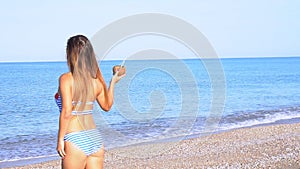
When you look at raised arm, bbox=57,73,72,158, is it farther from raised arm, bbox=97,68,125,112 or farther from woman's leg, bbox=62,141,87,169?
raised arm, bbox=97,68,125,112

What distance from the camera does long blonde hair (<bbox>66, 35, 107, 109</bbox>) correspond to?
421cm

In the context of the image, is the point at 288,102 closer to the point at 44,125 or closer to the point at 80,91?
the point at 44,125

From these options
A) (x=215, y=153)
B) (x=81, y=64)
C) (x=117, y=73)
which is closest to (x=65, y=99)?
(x=81, y=64)

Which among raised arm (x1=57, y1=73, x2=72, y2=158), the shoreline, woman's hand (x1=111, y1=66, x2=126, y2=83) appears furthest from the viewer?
the shoreline

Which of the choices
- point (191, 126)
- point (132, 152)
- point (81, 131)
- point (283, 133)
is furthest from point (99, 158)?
point (191, 126)

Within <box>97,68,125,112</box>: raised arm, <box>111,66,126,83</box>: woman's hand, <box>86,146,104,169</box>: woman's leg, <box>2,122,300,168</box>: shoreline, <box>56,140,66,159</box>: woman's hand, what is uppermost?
<box>111,66,126,83</box>: woman's hand

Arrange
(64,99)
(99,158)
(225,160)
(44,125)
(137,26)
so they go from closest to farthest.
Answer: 1. (64,99)
2. (99,158)
3. (137,26)
4. (225,160)
5. (44,125)

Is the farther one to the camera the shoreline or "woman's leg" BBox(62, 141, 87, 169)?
the shoreline

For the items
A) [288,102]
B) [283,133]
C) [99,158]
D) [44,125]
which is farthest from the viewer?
[288,102]

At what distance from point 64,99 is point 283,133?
40.6ft

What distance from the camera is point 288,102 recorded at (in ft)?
105

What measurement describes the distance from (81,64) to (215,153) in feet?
25.6

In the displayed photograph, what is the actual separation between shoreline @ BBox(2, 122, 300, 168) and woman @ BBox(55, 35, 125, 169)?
5180 mm

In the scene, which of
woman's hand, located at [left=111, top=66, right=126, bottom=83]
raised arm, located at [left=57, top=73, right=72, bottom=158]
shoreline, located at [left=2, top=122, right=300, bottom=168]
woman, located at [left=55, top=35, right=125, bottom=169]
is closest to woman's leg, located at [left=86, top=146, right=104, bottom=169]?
woman, located at [left=55, top=35, right=125, bottom=169]
